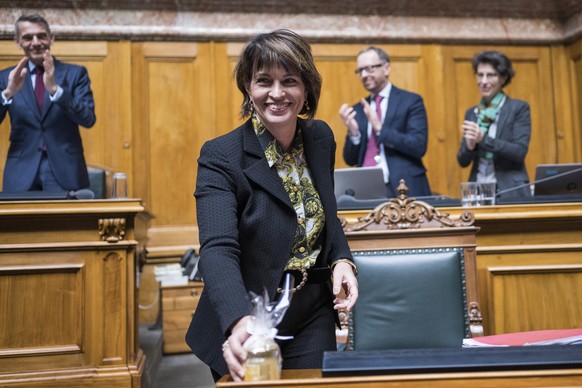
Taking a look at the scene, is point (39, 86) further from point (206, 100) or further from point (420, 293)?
point (420, 293)

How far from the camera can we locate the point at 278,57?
1.32 metres

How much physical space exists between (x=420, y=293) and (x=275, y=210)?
91 cm

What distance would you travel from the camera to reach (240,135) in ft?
4.68

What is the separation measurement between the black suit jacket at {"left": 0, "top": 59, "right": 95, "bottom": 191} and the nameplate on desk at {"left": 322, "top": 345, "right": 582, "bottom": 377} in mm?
2739

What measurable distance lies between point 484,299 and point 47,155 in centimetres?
225

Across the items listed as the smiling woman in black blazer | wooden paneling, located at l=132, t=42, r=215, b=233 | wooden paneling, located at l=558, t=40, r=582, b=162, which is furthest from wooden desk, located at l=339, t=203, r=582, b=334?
wooden paneling, located at l=558, t=40, r=582, b=162

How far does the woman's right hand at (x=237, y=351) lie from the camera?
995 millimetres

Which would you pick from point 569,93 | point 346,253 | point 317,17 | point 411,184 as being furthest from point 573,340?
point 569,93

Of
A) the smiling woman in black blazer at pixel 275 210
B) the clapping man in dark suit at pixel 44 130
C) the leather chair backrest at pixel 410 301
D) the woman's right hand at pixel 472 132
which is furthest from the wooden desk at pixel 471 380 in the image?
the clapping man in dark suit at pixel 44 130

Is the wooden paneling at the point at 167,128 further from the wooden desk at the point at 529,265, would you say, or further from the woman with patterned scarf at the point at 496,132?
the wooden desk at the point at 529,265

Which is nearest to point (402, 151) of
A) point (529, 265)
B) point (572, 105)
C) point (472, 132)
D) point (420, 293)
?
point (472, 132)

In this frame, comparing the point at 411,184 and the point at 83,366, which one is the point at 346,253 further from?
the point at 411,184

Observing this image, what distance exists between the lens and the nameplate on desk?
3.19 feet

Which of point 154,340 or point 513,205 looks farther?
point 154,340
